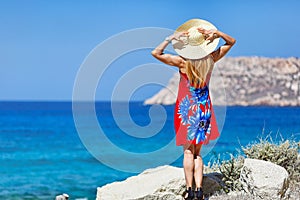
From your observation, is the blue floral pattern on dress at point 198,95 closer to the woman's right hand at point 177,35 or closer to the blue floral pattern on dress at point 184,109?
the blue floral pattern on dress at point 184,109

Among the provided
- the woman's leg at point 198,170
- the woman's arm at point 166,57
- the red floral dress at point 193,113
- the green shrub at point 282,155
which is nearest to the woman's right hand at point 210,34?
the woman's arm at point 166,57

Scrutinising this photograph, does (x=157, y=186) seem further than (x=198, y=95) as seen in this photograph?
Yes

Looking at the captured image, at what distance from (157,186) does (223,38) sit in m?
2.49

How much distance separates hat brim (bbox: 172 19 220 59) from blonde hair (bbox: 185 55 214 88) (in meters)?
0.08

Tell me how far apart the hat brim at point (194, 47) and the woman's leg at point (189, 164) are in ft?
4.31

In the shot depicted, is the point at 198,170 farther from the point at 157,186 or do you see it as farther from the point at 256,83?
the point at 256,83

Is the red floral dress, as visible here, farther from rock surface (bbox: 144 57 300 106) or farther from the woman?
rock surface (bbox: 144 57 300 106)

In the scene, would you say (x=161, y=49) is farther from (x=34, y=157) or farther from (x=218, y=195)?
(x=34, y=157)

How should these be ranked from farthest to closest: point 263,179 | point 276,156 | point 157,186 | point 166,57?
1. point 276,156
2. point 157,186
3. point 263,179
4. point 166,57

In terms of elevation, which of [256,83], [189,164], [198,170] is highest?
[189,164]

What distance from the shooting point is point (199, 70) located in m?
7.92

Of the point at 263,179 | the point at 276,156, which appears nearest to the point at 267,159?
the point at 276,156

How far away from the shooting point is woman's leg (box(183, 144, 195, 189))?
26.2ft

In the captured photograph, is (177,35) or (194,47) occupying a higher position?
(177,35)
